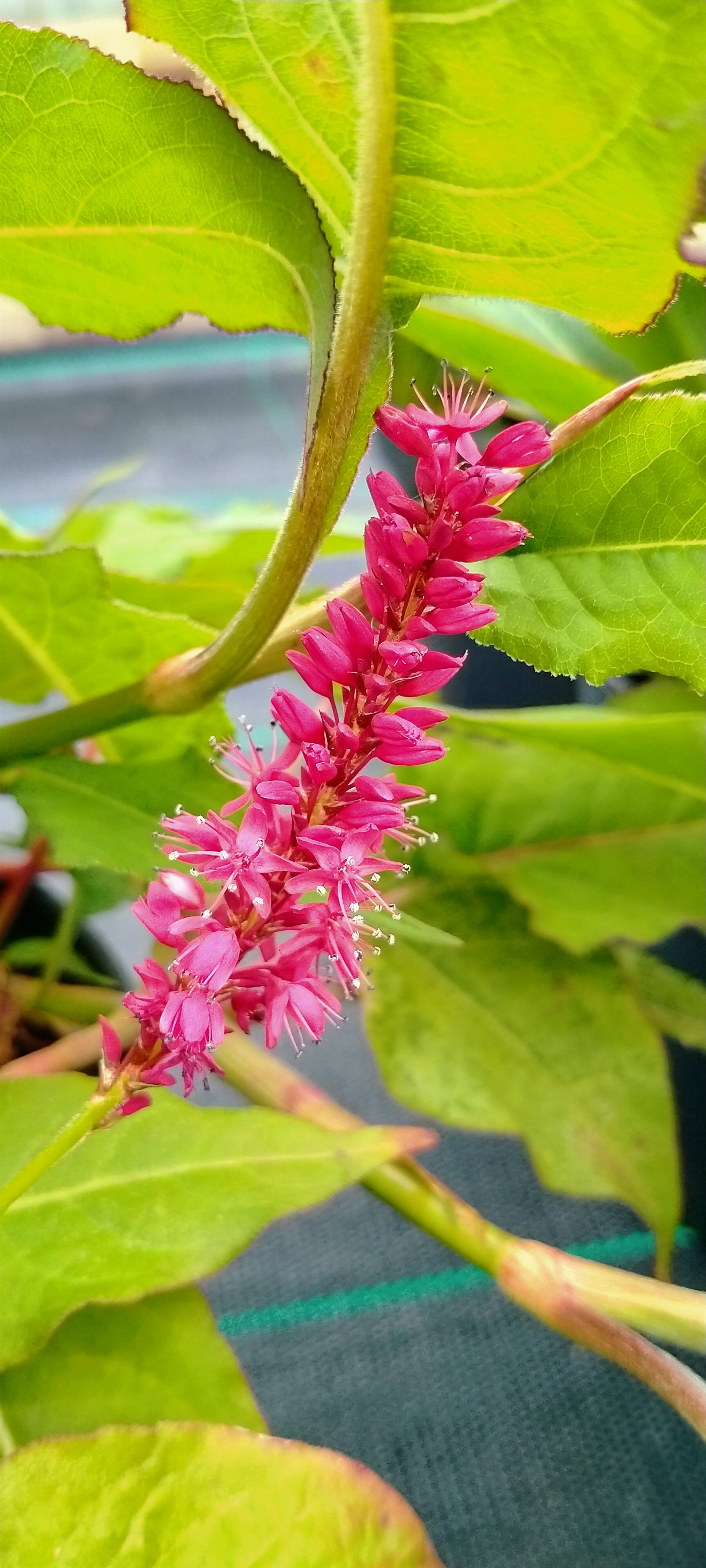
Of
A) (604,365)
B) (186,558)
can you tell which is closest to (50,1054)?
(186,558)

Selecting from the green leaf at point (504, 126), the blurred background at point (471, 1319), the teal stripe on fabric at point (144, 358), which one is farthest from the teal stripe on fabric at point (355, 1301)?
the teal stripe on fabric at point (144, 358)

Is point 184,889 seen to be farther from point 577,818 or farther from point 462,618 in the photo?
point 577,818

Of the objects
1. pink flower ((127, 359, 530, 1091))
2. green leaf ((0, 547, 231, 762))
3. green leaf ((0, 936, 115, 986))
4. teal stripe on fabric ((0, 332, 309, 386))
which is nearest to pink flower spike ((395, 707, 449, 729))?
pink flower ((127, 359, 530, 1091))

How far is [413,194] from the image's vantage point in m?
0.17

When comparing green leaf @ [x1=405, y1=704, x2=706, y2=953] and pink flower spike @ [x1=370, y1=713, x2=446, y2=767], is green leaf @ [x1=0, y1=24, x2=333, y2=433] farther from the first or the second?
green leaf @ [x1=405, y1=704, x2=706, y2=953]

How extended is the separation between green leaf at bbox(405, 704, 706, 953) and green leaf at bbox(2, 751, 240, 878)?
92 mm

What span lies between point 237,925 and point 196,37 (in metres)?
0.15

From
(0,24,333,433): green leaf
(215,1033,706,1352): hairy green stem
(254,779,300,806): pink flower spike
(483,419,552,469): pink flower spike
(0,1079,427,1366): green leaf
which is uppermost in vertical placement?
(0,24,333,433): green leaf

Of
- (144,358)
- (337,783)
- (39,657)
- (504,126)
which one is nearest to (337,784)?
(337,783)

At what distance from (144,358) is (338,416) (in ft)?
4.02

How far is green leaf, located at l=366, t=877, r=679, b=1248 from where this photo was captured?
349 millimetres

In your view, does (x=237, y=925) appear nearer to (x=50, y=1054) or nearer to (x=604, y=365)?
(x=50, y=1054)

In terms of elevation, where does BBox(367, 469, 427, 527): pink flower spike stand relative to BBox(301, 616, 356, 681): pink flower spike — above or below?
above

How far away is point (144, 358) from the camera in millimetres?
1296
